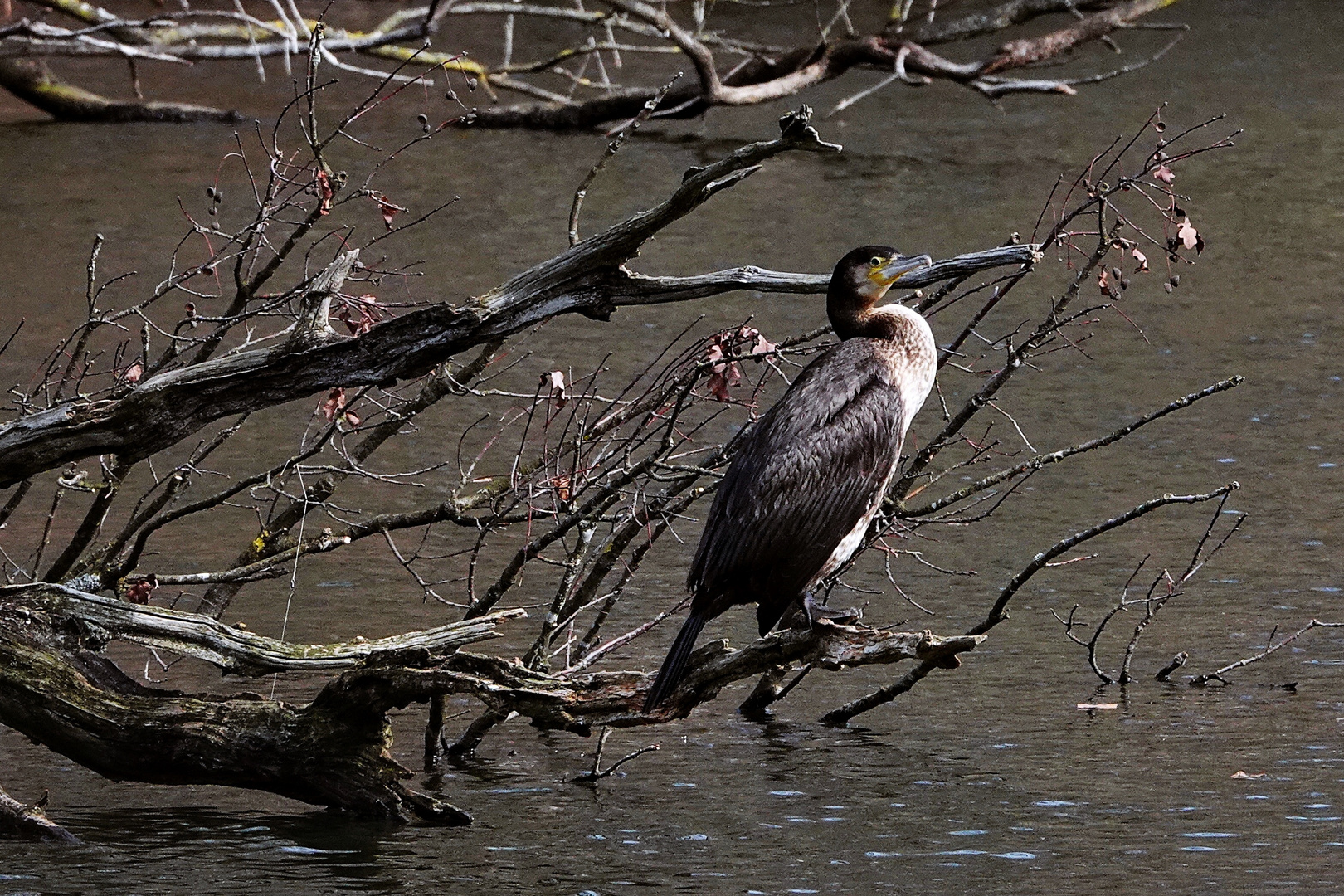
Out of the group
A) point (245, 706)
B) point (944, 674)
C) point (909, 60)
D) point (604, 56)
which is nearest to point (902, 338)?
point (944, 674)

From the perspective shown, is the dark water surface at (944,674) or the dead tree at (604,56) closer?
the dark water surface at (944,674)

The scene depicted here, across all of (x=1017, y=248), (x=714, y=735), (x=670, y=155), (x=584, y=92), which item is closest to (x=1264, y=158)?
(x=670, y=155)

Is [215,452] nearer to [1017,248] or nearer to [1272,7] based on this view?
[1017,248]

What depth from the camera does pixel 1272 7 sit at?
2091 cm

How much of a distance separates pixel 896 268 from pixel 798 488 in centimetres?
66

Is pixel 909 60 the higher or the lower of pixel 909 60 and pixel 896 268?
the higher

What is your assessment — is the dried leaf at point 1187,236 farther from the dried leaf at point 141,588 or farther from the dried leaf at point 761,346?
the dried leaf at point 141,588

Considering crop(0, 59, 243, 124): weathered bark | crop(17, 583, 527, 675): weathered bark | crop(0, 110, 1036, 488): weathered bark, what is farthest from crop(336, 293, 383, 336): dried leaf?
crop(0, 59, 243, 124): weathered bark

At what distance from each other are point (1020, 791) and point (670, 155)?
36.2ft

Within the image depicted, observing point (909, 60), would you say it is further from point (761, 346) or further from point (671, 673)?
point (671, 673)

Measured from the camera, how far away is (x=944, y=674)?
21.9ft

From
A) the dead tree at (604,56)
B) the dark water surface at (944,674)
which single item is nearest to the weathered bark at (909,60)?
the dead tree at (604,56)

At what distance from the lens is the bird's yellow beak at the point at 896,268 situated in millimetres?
5387

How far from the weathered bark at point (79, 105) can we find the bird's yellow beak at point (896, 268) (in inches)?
491
